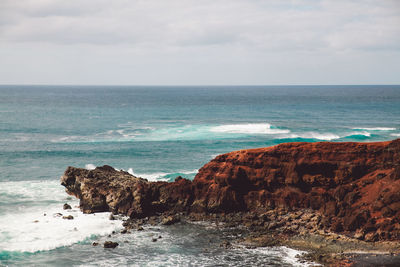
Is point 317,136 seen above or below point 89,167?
above

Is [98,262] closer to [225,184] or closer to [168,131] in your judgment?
[225,184]

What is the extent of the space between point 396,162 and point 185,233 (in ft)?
44.9

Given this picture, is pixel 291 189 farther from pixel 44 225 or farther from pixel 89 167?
pixel 89 167

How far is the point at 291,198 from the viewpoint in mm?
27453

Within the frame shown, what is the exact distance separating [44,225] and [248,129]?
57508 millimetres

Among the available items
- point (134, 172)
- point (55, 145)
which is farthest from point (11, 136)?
point (134, 172)

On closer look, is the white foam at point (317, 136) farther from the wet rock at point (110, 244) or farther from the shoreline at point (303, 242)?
the wet rock at point (110, 244)

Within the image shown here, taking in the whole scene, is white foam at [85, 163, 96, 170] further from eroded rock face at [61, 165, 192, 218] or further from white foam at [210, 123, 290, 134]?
white foam at [210, 123, 290, 134]

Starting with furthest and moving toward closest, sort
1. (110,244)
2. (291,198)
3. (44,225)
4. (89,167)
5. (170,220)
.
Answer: (89,167) < (44,225) < (170,220) < (291,198) < (110,244)

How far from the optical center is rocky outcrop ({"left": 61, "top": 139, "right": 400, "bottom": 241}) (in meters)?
24.3

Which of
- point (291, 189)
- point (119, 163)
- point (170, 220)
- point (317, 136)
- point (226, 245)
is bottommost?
point (226, 245)

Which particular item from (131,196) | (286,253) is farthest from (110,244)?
(286,253)

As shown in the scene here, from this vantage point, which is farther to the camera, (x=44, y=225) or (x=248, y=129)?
(x=248, y=129)

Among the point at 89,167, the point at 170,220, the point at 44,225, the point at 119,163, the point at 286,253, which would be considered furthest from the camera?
the point at 119,163
